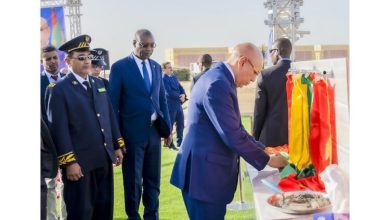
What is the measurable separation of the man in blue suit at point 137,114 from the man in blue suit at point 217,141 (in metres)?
0.95

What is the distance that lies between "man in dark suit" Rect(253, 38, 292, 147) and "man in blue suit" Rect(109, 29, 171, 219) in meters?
0.64

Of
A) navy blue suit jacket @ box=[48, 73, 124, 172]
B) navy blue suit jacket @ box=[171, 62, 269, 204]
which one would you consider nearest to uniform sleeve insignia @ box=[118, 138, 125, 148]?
navy blue suit jacket @ box=[48, 73, 124, 172]

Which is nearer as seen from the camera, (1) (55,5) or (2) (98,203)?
(1) (55,5)

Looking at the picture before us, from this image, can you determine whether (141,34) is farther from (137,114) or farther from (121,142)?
(121,142)

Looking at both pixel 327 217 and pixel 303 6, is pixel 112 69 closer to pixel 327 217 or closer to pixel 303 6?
pixel 303 6

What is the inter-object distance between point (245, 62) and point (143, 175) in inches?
55.1

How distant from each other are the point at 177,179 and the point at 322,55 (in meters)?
0.91

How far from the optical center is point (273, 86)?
299 cm

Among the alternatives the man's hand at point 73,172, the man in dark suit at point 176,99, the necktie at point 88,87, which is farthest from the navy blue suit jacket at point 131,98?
the man in dark suit at point 176,99

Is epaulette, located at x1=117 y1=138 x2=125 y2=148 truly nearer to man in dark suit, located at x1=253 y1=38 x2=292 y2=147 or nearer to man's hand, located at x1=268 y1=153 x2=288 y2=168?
man in dark suit, located at x1=253 y1=38 x2=292 y2=147

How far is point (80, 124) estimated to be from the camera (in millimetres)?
2512

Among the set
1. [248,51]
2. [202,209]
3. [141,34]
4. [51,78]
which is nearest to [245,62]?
[248,51]

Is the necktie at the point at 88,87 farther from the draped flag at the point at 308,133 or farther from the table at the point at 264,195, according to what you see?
the draped flag at the point at 308,133
